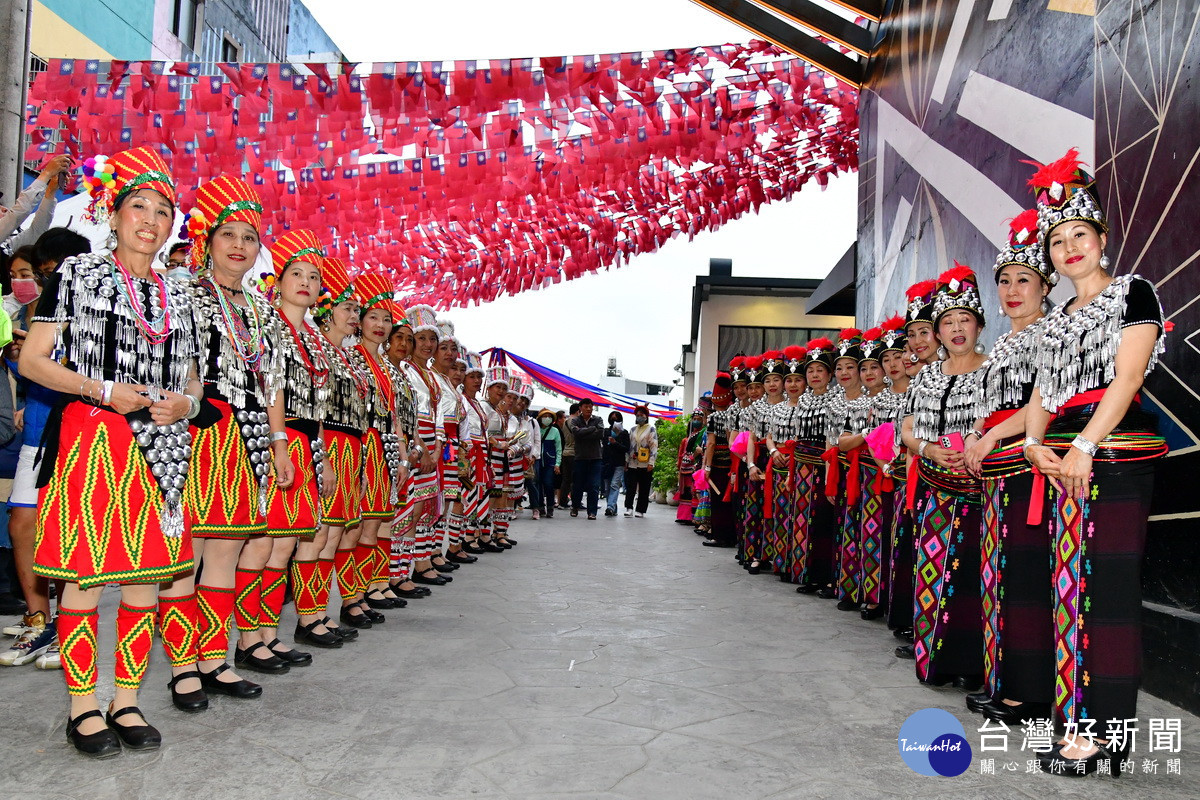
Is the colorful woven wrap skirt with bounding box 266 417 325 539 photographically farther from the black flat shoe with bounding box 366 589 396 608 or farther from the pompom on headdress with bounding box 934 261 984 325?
the pompom on headdress with bounding box 934 261 984 325

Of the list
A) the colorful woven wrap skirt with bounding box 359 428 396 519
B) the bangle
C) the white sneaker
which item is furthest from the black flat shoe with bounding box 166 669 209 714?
the bangle

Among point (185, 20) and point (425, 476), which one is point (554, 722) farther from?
point (185, 20)

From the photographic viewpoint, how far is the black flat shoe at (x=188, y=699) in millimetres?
3092

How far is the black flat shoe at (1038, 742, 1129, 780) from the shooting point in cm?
267

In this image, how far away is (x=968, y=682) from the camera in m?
3.69

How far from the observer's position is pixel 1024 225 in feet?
10.5

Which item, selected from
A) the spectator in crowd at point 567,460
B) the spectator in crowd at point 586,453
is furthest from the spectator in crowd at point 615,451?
the spectator in crowd at point 567,460

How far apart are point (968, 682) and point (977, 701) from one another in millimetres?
388

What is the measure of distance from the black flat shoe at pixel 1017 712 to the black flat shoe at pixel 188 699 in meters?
2.74

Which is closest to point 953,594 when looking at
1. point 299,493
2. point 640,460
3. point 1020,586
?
point 1020,586

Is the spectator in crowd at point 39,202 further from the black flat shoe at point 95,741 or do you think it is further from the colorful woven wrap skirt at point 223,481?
the black flat shoe at point 95,741

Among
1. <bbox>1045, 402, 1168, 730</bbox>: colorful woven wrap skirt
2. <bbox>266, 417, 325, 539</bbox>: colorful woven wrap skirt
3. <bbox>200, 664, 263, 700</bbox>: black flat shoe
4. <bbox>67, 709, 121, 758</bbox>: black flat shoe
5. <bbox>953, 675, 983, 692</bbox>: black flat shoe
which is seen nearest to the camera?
<bbox>67, 709, 121, 758</bbox>: black flat shoe

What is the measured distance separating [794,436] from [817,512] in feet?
1.83

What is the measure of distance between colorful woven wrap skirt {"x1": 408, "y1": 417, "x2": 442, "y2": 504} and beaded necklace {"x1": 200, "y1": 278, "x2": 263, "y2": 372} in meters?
2.34
